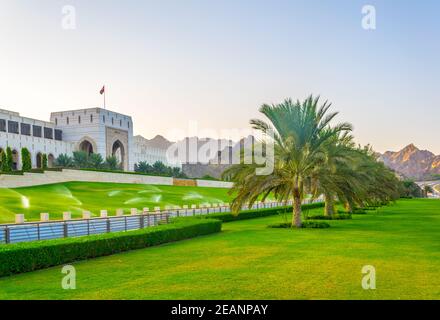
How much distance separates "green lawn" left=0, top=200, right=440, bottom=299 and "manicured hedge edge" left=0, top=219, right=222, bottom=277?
28 cm

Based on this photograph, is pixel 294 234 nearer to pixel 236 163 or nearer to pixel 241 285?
pixel 236 163

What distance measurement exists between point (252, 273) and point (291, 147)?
11.7 metres

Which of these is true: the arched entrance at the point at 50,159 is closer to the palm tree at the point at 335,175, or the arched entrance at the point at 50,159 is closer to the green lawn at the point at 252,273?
the palm tree at the point at 335,175

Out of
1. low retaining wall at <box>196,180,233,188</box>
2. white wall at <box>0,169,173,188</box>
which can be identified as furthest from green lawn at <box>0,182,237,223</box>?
low retaining wall at <box>196,180,233,188</box>

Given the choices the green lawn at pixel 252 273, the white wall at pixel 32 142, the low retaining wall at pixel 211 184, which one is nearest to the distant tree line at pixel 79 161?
the white wall at pixel 32 142

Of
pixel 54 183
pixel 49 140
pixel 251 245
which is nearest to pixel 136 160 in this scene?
pixel 49 140

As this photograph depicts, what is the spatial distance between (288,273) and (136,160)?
88.8 metres

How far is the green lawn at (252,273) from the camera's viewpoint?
7.92 meters

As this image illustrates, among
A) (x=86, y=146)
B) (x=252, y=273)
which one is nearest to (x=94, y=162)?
(x=86, y=146)

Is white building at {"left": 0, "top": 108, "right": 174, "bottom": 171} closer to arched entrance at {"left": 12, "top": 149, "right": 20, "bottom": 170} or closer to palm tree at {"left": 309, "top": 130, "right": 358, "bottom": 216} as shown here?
arched entrance at {"left": 12, "top": 149, "right": 20, "bottom": 170}

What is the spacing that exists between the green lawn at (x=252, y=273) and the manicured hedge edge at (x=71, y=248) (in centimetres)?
28

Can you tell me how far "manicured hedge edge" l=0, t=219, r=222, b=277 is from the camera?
1010 centimetres

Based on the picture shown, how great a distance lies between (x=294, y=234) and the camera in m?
18.3

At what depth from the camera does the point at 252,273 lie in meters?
9.72
